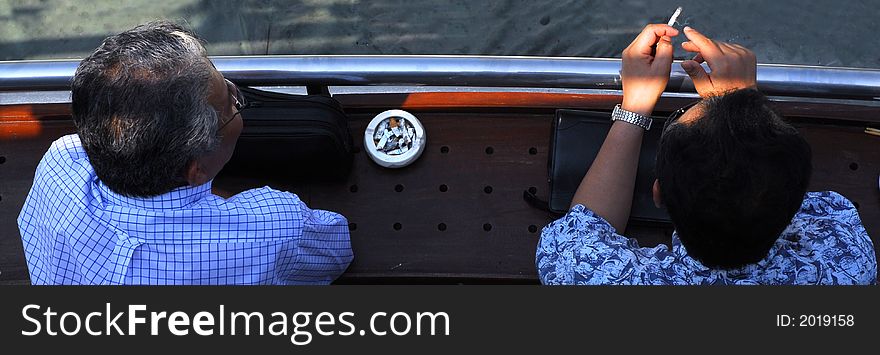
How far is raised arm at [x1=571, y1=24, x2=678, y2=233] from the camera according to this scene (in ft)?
4.32

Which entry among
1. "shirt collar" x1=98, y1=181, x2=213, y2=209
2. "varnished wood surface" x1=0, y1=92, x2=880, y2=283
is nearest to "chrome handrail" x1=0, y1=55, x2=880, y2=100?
"varnished wood surface" x1=0, y1=92, x2=880, y2=283

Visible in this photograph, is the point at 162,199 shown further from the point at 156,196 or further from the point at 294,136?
the point at 294,136

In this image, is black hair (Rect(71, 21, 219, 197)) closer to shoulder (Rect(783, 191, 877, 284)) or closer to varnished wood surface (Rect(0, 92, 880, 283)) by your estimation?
varnished wood surface (Rect(0, 92, 880, 283))

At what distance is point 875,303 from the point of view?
104 centimetres

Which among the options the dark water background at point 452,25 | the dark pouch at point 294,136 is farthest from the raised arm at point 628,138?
the dark water background at point 452,25

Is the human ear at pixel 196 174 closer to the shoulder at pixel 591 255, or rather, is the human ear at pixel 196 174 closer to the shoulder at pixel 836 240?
the shoulder at pixel 591 255

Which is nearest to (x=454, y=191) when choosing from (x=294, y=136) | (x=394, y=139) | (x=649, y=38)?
(x=394, y=139)

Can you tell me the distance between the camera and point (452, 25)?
279 cm

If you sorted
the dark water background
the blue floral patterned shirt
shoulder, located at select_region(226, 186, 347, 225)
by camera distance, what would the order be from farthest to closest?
the dark water background
shoulder, located at select_region(226, 186, 347, 225)
the blue floral patterned shirt

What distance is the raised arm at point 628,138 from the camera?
4.32 feet

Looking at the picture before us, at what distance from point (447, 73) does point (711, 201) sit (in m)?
0.51

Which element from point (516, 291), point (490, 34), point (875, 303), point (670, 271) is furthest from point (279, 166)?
Result: point (490, 34)

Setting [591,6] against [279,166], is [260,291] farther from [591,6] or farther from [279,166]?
[591,6]

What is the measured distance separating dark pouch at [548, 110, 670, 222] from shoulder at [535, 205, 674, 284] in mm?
87
